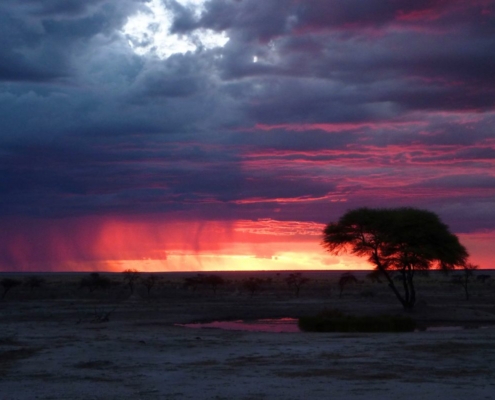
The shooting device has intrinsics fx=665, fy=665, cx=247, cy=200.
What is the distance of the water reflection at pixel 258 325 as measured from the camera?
36562 mm

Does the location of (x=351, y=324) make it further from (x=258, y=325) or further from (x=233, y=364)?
(x=233, y=364)

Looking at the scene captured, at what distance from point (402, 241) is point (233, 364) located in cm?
2744

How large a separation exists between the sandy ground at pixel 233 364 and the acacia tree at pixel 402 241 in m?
15.9

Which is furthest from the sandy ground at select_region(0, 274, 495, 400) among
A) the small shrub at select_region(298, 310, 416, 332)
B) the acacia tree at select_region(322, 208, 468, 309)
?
the acacia tree at select_region(322, 208, 468, 309)

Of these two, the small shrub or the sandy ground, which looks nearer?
the sandy ground

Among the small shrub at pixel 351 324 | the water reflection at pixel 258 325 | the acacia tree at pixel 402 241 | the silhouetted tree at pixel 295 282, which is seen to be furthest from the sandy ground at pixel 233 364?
the silhouetted tree at pixel 295 282

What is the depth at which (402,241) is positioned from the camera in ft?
149

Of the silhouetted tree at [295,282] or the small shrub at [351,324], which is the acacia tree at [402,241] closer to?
the small shrub at [351,324]

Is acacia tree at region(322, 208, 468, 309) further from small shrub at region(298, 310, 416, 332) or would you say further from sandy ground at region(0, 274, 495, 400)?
sandy ground at region(0, 274, 495, 400)

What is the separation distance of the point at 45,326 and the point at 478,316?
26.6 metres

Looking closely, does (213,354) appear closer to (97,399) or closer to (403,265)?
(97,399)

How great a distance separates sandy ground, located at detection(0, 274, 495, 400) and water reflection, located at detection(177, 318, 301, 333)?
177 inches

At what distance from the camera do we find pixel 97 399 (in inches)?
592

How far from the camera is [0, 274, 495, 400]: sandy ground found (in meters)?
15.8
